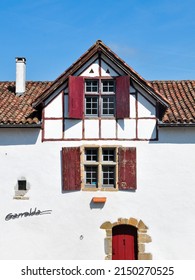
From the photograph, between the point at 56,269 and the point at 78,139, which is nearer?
the point at 56,269

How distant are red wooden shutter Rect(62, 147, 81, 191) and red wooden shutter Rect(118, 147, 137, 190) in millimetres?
1505

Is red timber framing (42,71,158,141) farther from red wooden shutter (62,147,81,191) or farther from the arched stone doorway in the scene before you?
the arched stone doorway

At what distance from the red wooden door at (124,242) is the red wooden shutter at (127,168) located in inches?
60.7

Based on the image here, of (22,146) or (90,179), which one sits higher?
(22,146)

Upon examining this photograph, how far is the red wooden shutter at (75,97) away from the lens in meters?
14.8

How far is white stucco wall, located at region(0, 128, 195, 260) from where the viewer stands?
577 inches

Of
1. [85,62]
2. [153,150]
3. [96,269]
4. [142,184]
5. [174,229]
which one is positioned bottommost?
[96,269]

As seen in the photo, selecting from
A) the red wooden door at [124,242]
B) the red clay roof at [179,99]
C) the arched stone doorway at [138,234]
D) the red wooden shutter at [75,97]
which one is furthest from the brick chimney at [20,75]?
the red wooden door at [124,242]

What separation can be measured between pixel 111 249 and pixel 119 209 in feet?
4.74

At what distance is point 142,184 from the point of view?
14.8 meters

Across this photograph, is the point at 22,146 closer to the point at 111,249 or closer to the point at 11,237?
the point at 11,237

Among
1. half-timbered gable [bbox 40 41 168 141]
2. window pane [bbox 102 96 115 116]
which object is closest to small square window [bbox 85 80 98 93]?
half-timbered gable [bbox 40 41 168 141]

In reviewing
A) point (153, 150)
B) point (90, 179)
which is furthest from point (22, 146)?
point (153, 150)

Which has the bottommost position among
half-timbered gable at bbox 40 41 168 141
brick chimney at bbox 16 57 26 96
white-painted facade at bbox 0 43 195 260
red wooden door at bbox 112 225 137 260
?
red wooden door at bbox 112 225 137 260
